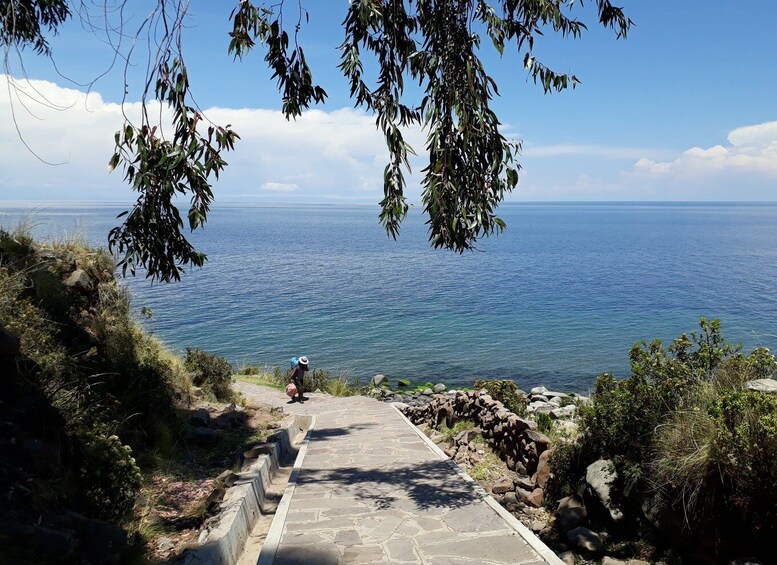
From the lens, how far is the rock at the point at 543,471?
818cm

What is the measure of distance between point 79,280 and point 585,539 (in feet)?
30.6

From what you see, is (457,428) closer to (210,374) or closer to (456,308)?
(210,374)

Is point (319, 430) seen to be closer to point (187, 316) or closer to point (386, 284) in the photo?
point (187, 316)

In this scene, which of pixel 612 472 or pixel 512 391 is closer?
pixel 612 472

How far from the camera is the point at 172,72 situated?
6.24 metres

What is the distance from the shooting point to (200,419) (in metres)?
10.7

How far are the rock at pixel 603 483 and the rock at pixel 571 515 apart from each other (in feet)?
0.85

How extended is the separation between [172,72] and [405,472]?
6153mm

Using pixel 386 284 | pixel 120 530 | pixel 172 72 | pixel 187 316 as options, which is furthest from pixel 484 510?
pixel 386 284

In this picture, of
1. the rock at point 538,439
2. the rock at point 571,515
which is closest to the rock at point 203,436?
the rock at point 538,439

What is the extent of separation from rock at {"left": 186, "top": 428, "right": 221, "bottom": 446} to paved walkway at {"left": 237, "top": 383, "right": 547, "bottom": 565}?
5.67 feet

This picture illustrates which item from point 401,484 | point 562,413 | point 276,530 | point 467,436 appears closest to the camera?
point 276,530

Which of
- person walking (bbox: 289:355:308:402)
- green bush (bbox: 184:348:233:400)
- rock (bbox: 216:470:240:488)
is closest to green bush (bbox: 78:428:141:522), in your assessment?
rock (bbox: 216:470:240:488)

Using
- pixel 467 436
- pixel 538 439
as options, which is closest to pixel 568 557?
pixel 538 439
